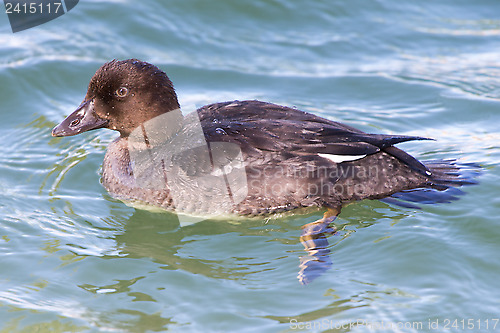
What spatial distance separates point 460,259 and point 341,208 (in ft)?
3.57

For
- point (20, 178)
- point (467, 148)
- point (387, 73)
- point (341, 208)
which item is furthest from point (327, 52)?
point (20, 178)

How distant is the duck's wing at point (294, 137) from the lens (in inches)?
206

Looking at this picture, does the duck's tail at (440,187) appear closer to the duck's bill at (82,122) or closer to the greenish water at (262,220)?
the greenish water at (262,220)

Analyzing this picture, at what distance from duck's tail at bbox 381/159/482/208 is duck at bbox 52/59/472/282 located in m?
0.01

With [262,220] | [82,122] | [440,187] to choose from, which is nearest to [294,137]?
[262,220]

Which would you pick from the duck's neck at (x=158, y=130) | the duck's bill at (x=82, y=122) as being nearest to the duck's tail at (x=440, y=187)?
the duck's neck at (x=158, y=130)

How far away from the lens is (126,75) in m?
5.50

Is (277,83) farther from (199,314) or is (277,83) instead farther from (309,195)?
(199,314)

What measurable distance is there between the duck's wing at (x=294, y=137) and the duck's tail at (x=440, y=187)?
0.25 meters

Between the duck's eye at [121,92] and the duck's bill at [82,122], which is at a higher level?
the duck's eye at [121,92]

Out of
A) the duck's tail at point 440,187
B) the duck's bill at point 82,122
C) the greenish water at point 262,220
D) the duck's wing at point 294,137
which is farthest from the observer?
the duck's bill at point 82,122

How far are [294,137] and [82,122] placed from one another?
1.90 m

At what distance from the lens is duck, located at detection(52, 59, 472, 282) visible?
5238mm

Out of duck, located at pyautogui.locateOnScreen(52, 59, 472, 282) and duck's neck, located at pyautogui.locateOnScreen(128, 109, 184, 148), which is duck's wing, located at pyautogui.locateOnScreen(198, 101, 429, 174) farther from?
duck's neck, located at pyautogui.locateOnScreen(128, 109, 184, 148)
